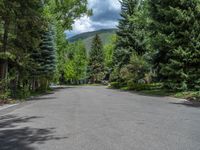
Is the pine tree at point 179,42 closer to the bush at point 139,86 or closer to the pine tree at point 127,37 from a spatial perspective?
the bush at point 139,86

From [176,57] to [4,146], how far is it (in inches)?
773

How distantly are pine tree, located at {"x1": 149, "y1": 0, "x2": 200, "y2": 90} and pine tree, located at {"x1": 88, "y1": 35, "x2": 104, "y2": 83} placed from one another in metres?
57.9

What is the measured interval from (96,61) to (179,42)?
59635 mm

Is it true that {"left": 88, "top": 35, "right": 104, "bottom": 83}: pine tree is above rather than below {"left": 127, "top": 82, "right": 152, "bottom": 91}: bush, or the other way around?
above

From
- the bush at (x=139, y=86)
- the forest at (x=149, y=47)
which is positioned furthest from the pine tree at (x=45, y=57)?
the bush at (x=139, y=86)

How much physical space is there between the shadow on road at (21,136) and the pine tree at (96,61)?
2904 inches

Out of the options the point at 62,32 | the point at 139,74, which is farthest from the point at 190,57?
the point at 62,32

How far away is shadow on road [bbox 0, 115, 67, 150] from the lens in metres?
6.93

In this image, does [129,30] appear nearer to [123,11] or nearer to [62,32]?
[123,11]

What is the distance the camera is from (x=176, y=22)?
2475 cm

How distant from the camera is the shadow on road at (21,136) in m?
6.93

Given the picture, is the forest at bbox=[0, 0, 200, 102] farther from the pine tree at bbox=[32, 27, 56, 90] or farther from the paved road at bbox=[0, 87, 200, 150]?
the paved road at bbox=[0, 87, 200, 150]

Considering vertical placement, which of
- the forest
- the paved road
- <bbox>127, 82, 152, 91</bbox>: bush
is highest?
the forest

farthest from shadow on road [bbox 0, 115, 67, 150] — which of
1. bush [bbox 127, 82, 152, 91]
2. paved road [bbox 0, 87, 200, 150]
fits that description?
bush [bbox 127, 82, 152, 91]
